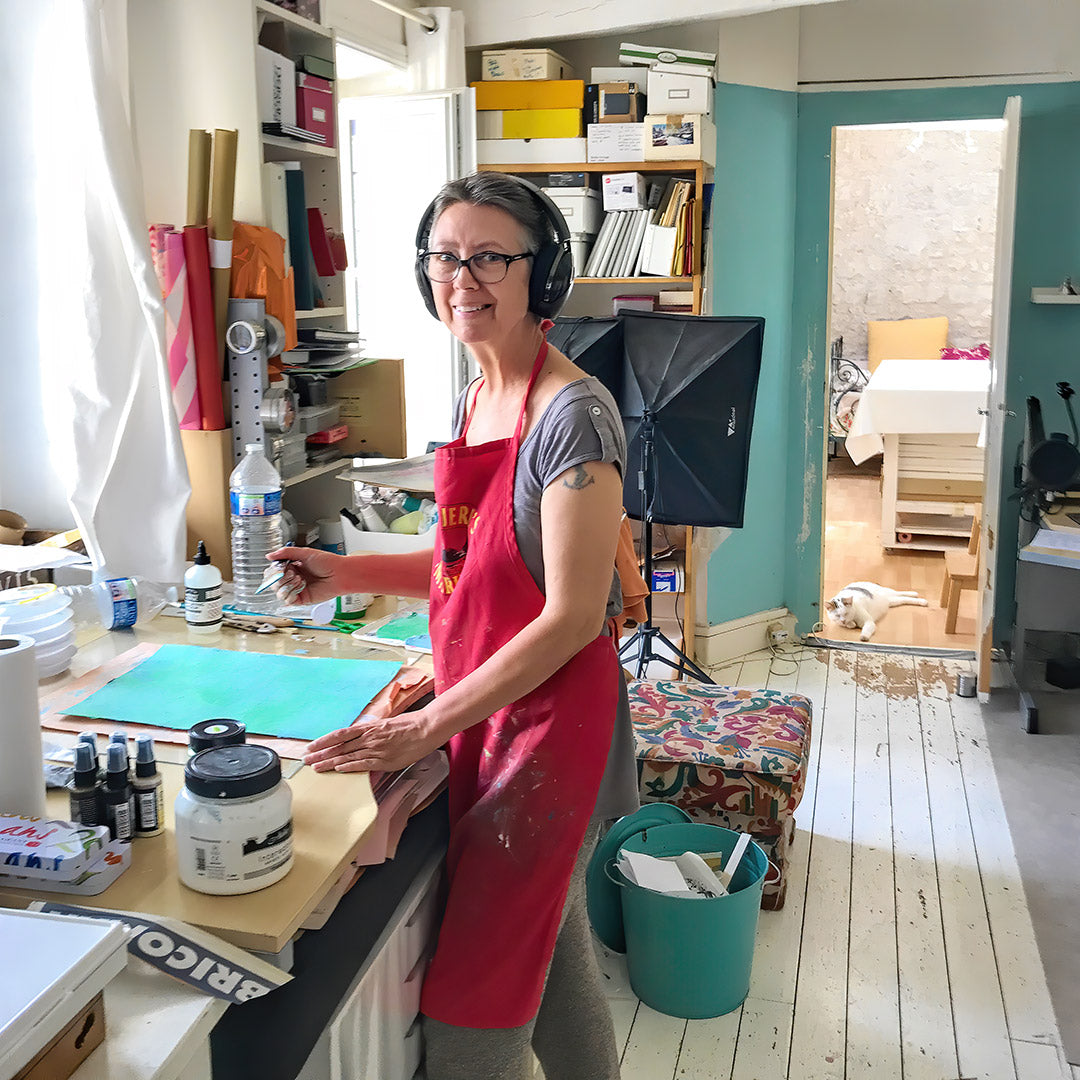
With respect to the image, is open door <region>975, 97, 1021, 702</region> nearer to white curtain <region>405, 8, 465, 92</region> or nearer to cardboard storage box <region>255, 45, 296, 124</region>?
white curtain <region>405, 8, 465, 92</region>

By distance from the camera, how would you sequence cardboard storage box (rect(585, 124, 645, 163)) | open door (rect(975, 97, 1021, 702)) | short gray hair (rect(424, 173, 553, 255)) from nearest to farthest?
1. short gray hair (rect(424, 173, 553, 255))
2. open door (rect(975, 97, 1021, 702))
3. cardboard storage box (rect(585, 124, 645, 163))

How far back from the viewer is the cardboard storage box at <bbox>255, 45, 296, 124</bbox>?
252cm

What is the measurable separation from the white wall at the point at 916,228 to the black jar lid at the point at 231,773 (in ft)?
24.1

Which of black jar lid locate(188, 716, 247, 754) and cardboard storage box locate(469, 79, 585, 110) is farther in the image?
cardboard storage box locate(469, 79, 585, 110)

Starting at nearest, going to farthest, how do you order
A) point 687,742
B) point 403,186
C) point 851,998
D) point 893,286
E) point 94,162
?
point 94,162
point 851,998
point 687,742
point 403,186
point 893,286

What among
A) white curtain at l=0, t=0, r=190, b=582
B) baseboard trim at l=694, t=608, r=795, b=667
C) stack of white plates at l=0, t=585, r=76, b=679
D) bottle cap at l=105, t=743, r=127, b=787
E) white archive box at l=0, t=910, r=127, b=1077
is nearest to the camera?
white archive box at l=0, t=910, r=127, b=1077

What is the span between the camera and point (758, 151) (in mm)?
4207

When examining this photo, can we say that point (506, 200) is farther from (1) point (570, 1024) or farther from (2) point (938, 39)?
(2) point (938, 39)

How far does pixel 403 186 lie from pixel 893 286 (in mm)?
5354

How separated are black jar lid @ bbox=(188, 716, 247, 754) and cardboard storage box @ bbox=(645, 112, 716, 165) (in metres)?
3.04

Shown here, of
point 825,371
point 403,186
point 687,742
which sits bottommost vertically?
point 687,742

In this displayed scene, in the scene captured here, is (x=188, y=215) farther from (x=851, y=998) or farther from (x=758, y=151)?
(x=758, y=151)

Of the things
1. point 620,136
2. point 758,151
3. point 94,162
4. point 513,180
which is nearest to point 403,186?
point 620,136

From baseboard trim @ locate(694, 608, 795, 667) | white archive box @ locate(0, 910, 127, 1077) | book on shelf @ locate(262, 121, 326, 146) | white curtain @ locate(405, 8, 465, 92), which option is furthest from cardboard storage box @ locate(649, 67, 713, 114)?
white archive box @ locate(0, 910, 127, 1077)
